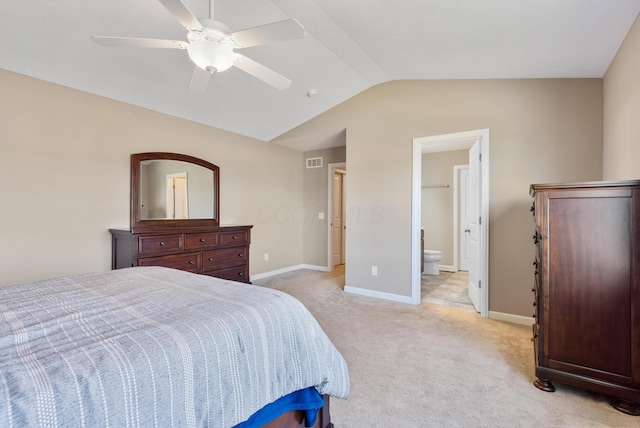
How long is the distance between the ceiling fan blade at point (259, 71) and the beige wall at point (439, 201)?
4389 millimetres

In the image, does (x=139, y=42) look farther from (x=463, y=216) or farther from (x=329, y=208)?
(x=463, y=216)

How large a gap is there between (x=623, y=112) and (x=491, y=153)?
1.06 meters

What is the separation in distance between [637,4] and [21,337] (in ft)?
11.3

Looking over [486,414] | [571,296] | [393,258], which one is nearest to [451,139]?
[393,258]

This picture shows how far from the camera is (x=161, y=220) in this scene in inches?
138

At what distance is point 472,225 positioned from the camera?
3.59 meters

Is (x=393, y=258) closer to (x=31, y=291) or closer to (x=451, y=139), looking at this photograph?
(x=451, y=139)

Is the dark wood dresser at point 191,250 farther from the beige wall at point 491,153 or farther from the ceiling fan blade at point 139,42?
the ceiling fan blade at point 139,42

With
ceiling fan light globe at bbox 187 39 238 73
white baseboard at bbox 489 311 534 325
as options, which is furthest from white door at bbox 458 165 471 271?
ceiling fan light globe at bbox 187 39 238 73

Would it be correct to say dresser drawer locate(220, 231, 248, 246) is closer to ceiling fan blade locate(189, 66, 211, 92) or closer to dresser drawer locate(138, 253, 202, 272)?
dresser drawer locate(138, 253, 202, 272)

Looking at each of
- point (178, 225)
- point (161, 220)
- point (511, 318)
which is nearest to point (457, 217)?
point (511, 318)

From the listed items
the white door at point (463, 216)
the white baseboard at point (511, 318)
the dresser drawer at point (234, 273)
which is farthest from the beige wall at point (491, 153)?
the white door at point (463, 216)

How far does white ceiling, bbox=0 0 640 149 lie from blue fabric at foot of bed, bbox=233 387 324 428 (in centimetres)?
251

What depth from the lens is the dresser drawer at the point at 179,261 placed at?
302cm
